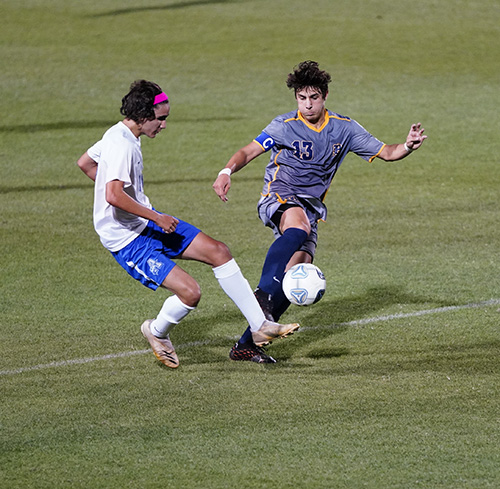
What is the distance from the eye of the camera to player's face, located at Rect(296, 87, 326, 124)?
6.86 meters

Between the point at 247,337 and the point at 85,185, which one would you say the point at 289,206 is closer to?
the point at 247,337

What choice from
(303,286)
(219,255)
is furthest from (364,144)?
(219,255)

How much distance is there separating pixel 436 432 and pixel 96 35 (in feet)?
69.3

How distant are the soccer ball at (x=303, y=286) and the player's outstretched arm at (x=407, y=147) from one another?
1168 millimetres

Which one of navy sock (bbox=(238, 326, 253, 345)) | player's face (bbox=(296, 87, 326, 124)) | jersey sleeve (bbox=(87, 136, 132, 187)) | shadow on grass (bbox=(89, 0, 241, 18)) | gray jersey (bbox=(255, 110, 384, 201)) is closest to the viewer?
jersey sleeve (bbox=(87, 136, 132, 187))

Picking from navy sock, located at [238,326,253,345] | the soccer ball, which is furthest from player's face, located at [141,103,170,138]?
navy sock, located at [238,326,253,345]

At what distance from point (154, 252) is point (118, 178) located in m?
0.58

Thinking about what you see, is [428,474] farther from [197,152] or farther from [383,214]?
[197,152]

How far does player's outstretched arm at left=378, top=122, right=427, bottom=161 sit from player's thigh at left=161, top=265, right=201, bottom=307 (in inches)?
72.9

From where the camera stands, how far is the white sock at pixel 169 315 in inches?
242

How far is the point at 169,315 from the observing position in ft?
20.3

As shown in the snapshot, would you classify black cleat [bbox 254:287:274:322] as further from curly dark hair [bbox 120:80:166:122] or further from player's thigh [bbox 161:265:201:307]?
curly dark hair [bbox 120:80:166:122]

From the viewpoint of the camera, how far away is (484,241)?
988cm

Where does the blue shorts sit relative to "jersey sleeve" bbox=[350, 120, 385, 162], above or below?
below
